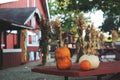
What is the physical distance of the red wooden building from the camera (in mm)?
20828

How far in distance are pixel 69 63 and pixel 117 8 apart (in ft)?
42.3

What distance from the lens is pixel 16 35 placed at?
25734 mm

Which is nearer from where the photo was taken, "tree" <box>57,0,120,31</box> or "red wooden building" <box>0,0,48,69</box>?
"tree" <box>57,0,120,31</box>

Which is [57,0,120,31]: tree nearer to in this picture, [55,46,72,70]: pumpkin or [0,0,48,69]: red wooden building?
[0,0,48,69]: red wooden building

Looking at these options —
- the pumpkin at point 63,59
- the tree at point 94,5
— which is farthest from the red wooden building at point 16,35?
the pumpkin at point 63,59

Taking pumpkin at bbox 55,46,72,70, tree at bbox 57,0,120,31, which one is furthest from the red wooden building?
pumpkin at bbox 55,46,72,70

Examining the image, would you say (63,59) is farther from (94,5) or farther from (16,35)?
(16,35)

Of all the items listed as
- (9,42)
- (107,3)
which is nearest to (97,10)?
(107,3)

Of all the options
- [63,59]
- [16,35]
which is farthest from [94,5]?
[63,59]

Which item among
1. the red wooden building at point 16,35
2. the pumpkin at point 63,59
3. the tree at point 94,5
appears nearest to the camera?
the pumpkin at point 63,59

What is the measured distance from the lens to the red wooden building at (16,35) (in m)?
20.8

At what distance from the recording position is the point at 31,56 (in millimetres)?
28469

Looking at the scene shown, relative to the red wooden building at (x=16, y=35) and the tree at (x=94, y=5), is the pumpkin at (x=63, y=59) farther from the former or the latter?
the red wooden building at (x=16, y=35)

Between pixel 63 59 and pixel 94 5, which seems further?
pixel 94 5
